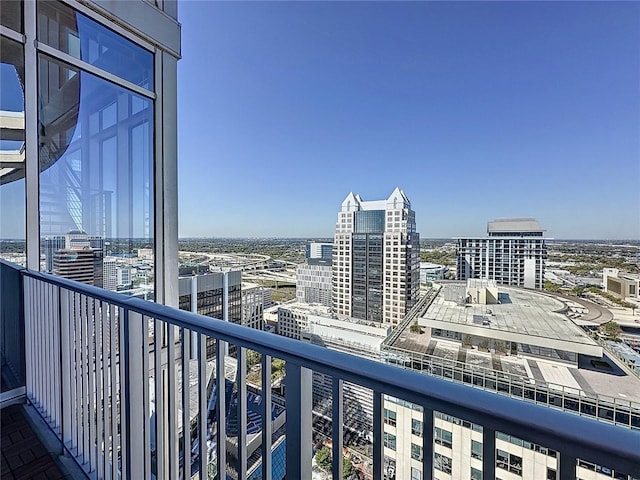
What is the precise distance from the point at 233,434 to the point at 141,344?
54 centimetres

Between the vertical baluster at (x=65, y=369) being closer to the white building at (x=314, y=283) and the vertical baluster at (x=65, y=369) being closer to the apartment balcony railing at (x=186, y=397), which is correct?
the apartment balcony railing at (x=186, y=397)

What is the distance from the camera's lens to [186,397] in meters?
1.00

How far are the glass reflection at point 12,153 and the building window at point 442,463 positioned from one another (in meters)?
2.77

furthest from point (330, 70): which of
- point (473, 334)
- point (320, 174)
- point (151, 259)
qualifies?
point (473, 334)

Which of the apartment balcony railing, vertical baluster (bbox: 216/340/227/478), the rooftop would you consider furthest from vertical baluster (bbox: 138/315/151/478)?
Result: the rooftop

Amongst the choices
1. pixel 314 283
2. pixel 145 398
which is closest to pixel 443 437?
pixel 145 398

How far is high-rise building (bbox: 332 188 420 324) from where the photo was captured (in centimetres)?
234

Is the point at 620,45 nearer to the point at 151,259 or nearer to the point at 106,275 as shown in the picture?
the point at 151,259

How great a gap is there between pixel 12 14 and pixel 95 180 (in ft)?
3.83

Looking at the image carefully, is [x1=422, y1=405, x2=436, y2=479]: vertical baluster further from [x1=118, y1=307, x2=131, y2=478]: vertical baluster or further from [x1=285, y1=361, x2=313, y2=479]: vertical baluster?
[x1=118, y1=307, x2=131, y2=478]: vertical baluster

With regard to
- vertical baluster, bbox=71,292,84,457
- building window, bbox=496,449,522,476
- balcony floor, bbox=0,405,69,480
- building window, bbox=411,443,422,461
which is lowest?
balcony floor, bbox=0,405,69,480

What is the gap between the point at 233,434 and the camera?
913mm

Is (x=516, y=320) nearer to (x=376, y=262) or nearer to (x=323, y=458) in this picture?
(x=376, y=262)

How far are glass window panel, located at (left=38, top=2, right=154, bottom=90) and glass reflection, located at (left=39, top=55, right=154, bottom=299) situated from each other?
5.0 inches
